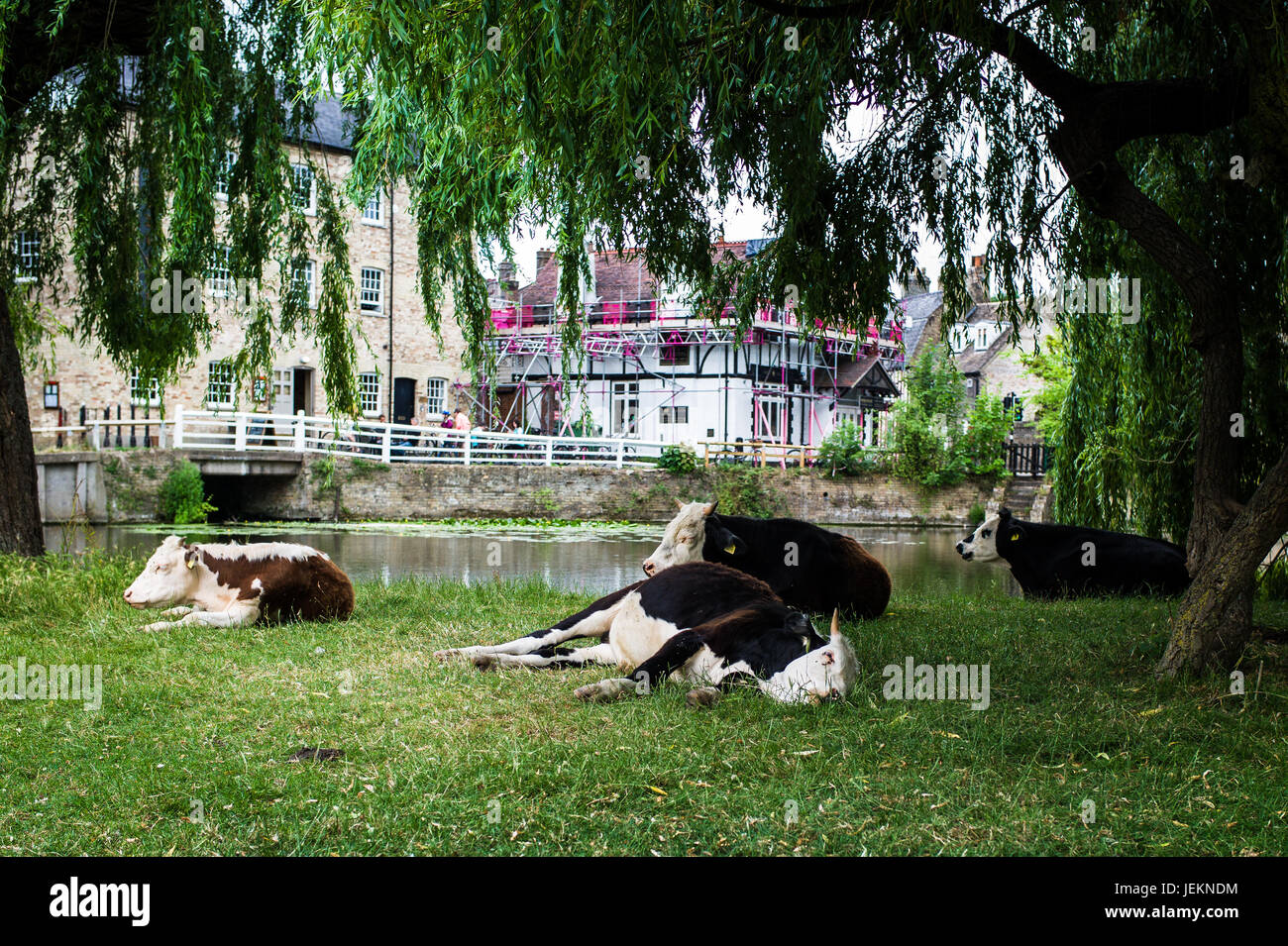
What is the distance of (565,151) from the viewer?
6.82 m

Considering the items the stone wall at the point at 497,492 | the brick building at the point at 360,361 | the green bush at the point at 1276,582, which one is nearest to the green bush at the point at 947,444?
the stone wall at the point at 497,492

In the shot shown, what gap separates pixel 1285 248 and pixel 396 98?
6.77 meters

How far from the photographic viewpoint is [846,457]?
123 ft

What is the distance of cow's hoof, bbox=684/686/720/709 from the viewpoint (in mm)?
5562

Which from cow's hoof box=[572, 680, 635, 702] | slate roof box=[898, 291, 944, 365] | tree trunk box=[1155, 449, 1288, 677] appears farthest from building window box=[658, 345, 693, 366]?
cow's hoof box=[572, 680, 635, 702]

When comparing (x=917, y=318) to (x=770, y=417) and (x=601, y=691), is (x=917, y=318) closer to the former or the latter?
(x=770, y=417)

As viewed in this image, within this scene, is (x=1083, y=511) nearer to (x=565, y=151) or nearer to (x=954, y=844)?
(x=565, y=151)

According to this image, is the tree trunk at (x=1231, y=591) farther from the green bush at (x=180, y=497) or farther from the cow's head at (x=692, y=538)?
the green bush at (x=180, y=497)

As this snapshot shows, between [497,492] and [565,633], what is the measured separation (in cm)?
2608

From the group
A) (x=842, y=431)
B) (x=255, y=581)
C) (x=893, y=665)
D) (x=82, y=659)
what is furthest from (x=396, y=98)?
(x=842, y=431)

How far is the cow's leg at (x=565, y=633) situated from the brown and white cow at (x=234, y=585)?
2.11 meters

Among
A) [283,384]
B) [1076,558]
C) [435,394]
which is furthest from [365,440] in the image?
[1076,558]

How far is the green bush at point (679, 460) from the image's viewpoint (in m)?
35.2

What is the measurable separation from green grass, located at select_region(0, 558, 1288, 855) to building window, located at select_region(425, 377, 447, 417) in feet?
118
